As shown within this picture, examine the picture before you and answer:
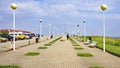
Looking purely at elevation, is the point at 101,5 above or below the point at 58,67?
above

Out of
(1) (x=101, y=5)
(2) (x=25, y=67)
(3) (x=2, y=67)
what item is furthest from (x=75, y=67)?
(1) (x=101, y=5)

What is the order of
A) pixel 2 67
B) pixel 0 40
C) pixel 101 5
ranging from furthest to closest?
pixel 0 40 → pixel 101 5 → pixel 2 67

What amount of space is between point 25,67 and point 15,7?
15788mm

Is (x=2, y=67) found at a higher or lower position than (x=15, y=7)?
lower

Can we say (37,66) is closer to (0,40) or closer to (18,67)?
(18,67)

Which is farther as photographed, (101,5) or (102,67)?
(101,5)

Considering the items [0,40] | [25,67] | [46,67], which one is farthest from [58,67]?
[0,40]

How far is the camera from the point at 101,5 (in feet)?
99.3

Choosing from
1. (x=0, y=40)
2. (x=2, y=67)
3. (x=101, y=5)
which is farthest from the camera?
(x=0, y=40)

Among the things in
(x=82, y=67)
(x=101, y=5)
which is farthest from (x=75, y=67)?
(x=101, y=5)

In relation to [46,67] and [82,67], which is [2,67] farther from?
[82,67]

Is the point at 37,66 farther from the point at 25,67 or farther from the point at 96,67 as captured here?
the point at 96,67

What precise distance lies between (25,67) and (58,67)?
5.50 ft

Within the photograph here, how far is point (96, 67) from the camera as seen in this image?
1608 cm
